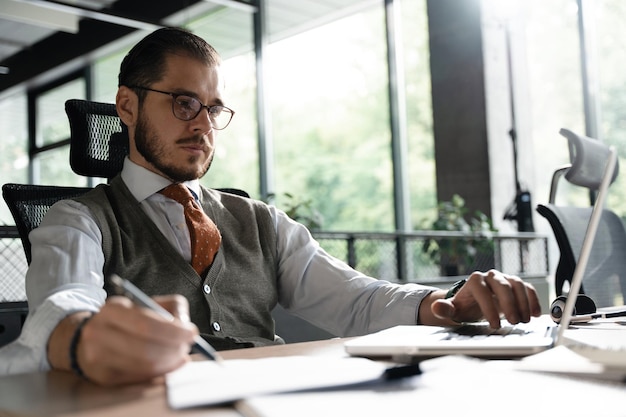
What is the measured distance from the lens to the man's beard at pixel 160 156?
4.40 feet

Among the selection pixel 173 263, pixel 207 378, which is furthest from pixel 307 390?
pixel 173 263

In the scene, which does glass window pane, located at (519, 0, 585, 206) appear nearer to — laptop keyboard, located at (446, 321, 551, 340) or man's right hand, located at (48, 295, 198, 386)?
laptop keyboard, located at (446, 321, 551, 340)

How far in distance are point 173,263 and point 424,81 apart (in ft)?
16.6

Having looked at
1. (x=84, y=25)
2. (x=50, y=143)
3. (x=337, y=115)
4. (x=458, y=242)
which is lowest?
(x=458, y=242)

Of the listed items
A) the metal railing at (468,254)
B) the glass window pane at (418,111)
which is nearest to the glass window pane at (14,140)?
the metal railing at (468,254)

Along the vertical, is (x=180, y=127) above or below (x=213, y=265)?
above

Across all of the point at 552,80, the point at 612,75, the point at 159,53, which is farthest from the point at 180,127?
the point at 552,80

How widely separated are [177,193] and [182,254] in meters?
0.13

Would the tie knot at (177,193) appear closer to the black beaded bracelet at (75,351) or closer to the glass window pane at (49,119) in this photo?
the black beaded bracelet at (75,351)

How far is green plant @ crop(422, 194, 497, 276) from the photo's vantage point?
15.4 ft

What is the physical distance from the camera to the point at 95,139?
1.47m

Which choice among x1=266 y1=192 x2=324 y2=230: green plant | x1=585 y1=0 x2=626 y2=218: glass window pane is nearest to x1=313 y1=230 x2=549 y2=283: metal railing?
x1=266 y1=192 x2=324 y2=230: green plant

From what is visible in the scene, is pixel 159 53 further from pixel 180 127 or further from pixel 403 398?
pixel 403 398

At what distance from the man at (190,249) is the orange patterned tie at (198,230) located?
1 cm
